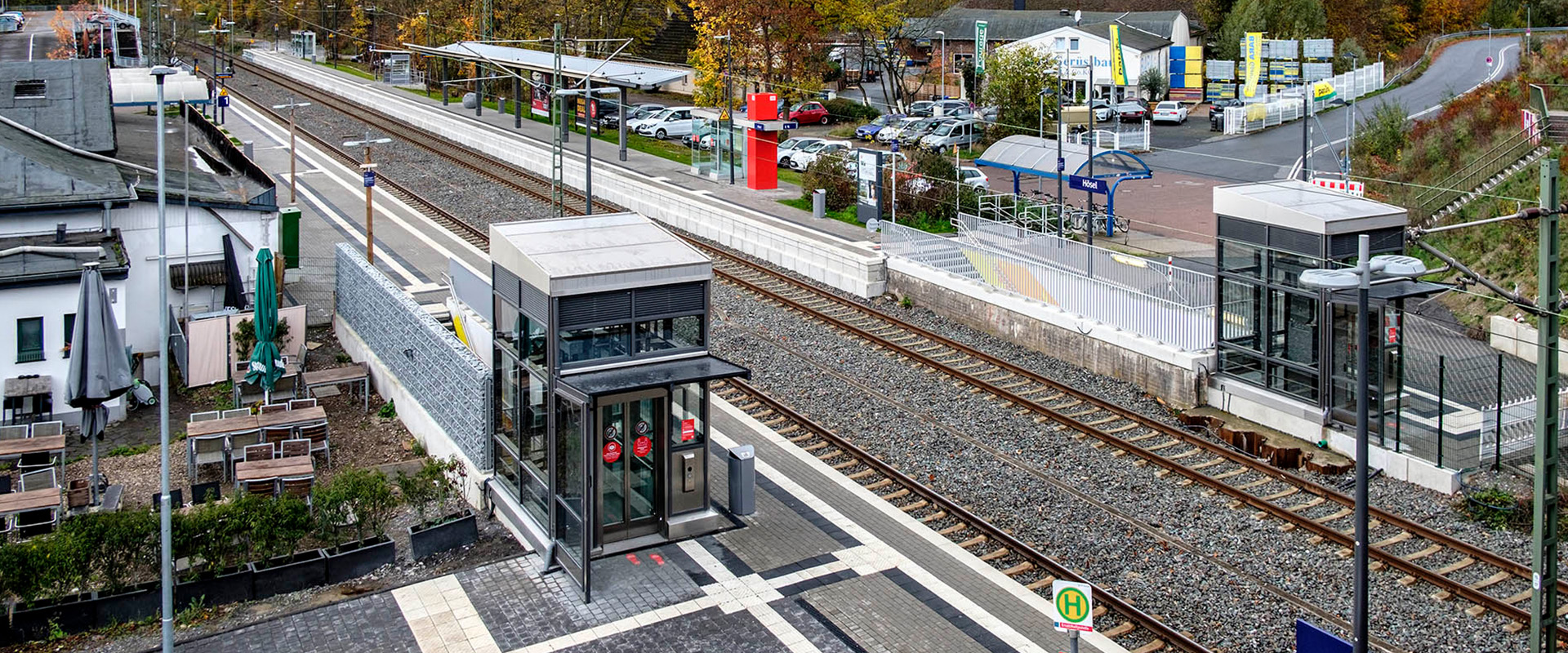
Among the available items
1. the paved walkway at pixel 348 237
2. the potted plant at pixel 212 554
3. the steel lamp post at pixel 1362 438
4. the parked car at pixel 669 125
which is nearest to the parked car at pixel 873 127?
the parked car at pixel 669 125

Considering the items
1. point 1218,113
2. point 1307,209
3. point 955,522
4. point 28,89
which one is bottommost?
point 955,522

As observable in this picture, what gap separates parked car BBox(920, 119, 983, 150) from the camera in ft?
165

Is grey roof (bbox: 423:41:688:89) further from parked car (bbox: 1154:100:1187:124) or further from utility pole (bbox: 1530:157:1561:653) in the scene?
utility pole (bbox: 1530:157:1561:653)

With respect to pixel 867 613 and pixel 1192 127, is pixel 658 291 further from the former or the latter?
pixel 1192 127

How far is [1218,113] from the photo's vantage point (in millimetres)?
55875

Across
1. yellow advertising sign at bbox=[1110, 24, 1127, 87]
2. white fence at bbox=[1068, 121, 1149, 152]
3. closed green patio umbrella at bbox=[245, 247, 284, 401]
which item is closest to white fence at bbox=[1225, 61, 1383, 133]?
white fence at bbox=[1068, 121, 1149, 152]

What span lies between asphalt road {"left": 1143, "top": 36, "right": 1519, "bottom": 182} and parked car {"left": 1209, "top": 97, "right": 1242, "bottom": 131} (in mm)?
1984

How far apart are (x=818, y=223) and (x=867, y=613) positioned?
20856mm

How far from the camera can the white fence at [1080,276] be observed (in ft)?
70.0

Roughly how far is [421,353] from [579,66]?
28.6 meters

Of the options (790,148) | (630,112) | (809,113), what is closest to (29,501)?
(790,148)

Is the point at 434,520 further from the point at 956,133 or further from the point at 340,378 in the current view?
the point at 956,133

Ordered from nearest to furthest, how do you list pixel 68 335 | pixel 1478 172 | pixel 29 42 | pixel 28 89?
pixel 68 335
pixel 28 89
pixel 1478 172
pixel 29 42

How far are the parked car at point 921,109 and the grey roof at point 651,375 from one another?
43446mm
